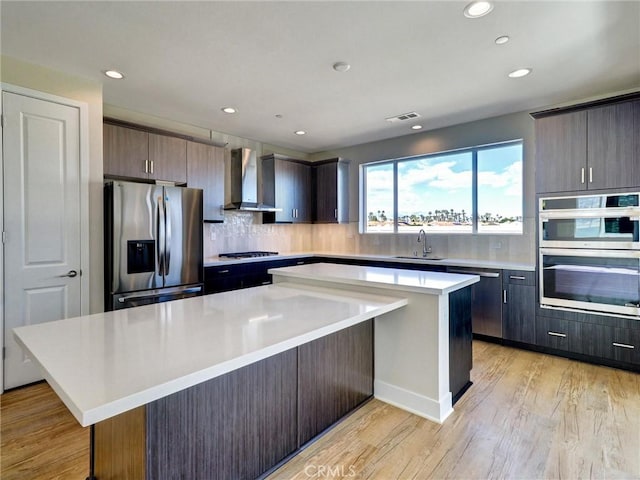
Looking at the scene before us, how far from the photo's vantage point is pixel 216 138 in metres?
4.70

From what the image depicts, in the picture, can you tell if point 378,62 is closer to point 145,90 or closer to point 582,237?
point 145,90

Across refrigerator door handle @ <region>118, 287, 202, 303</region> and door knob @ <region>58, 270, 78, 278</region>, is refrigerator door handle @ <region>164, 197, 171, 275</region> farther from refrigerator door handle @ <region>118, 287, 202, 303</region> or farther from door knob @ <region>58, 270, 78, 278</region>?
door knob @ <region>58, 270, 78, 278</region>

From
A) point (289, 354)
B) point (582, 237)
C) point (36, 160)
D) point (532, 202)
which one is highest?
point (36, 160)

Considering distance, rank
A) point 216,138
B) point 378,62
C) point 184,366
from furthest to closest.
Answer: point 216,138 → point 378,62 → point 184,366

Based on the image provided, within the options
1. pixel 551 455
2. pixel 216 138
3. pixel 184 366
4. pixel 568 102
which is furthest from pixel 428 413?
pixel 216 138

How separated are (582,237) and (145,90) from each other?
440cm

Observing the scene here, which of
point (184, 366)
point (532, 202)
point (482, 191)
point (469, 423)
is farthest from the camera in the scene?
point (482, 191)

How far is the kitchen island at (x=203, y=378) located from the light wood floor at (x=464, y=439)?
0.24 meters

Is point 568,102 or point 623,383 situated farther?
point 568,102

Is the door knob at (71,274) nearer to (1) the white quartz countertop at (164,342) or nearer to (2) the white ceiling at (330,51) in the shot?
(1) the white quartz countertop at (164,342)

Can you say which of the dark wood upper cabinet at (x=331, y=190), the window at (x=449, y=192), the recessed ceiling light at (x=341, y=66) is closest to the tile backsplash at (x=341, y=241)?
the window at (x=449, y=192)

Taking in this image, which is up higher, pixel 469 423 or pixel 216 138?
pixel 216 138

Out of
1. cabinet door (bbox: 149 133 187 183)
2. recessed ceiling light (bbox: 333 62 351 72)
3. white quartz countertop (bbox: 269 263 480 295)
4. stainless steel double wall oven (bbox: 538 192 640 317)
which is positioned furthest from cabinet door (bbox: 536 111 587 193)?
cabinet door (bbox: 149 133 187 183)

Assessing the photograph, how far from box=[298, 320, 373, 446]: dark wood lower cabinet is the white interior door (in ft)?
7.76
